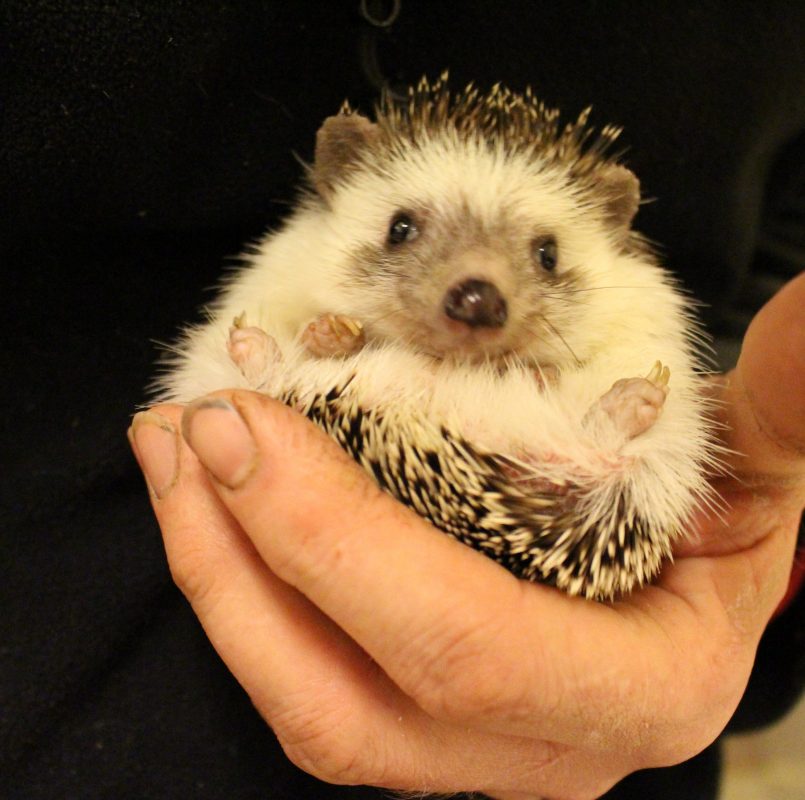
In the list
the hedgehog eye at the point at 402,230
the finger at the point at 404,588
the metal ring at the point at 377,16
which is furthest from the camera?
the metal ring at the point at 377,16

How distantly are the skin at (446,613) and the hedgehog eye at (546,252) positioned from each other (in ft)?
1.26

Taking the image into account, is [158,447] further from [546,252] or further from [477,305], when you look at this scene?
[546,252]

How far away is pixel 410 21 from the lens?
161 cm

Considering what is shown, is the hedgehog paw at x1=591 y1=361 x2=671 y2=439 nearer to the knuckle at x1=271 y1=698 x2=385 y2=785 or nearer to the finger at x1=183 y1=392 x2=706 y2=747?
the finger at x1=183 y1=392 x2=706 y2=747

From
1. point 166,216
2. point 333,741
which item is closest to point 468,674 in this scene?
point 333,741

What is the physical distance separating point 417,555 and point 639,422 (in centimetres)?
40

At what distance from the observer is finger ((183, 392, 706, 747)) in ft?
3.01

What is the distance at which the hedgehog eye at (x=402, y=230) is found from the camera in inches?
53.3

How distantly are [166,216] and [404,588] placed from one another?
104cm

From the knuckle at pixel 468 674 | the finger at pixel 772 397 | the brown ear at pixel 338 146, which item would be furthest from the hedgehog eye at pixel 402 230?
the knuckle at pixel 468 674

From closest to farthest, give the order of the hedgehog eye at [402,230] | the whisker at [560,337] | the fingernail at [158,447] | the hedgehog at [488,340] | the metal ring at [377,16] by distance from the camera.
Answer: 1. the hedgehog at [488,340]
2. the fingernail at [158,447]
3. the whisker at [560,337]
4. the hedgehog eye at [402,230]
5. the metal ring at [377,16]

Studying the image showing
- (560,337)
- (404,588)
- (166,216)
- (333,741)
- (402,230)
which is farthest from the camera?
(166,216)

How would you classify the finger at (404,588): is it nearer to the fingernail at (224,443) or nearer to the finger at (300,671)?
the fingernail at (224,443)

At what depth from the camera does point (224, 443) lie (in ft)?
3.10
